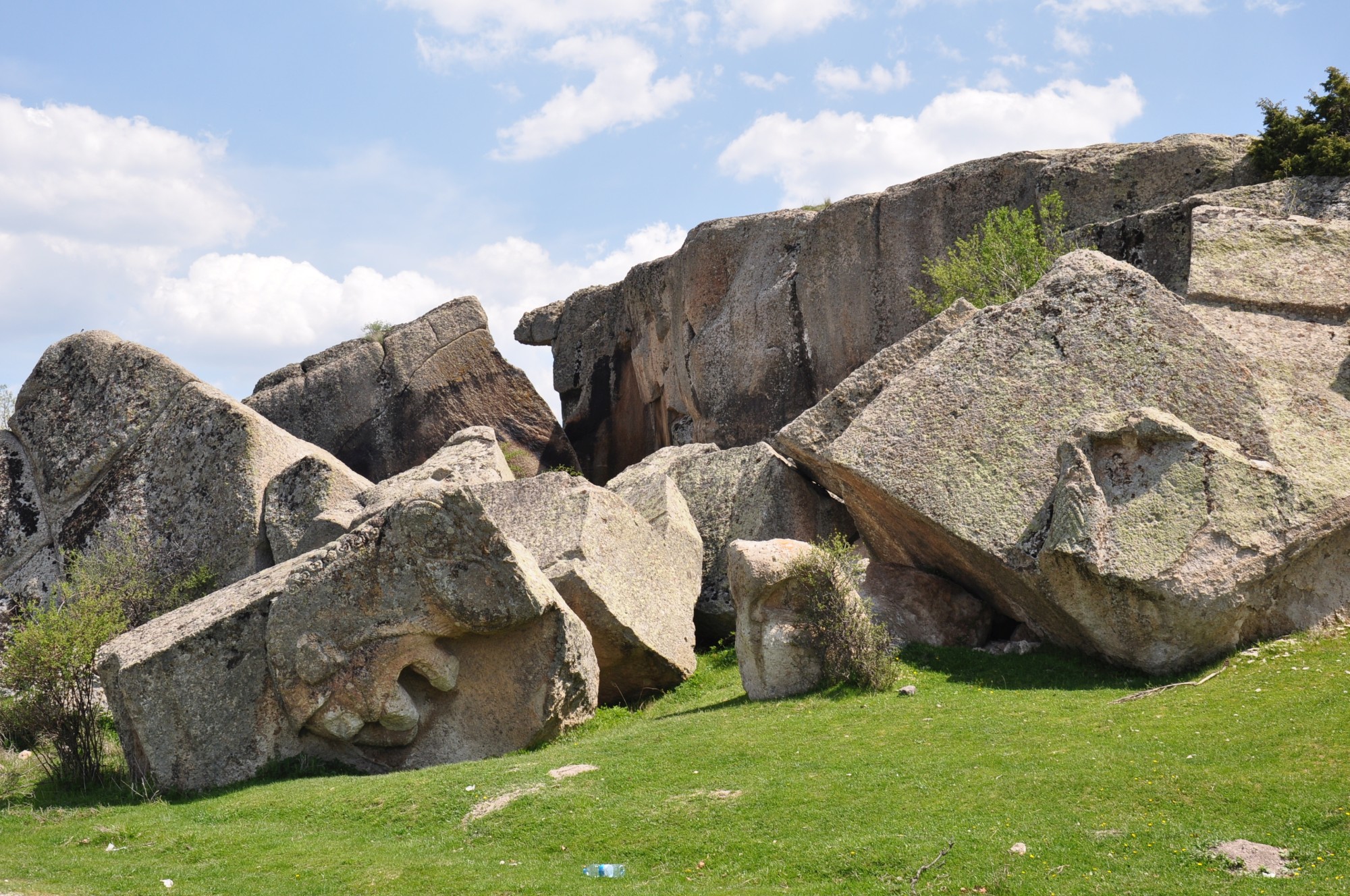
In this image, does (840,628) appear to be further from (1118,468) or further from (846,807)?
(846,807)

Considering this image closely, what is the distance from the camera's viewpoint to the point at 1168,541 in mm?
14320

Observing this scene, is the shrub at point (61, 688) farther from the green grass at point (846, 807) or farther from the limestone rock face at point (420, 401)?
the limestone rock face at point (420, 401)

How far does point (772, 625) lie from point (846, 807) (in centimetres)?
504

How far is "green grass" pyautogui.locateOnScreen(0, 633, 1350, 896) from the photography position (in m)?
9.05

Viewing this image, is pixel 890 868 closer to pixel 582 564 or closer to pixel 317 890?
pixel 317 890

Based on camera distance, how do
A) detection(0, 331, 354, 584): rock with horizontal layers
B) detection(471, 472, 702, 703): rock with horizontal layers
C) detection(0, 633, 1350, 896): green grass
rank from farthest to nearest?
detection(0, 331, 354, 584): rock with horizontal layers < detection(471, 472, 702, 703): rock with horizontal layers < detection(0, 633, 1350, 896): green grass

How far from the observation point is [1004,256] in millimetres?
23422

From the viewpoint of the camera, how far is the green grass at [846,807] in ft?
29.7

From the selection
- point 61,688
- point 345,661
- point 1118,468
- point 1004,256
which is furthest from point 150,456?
point 1118,468

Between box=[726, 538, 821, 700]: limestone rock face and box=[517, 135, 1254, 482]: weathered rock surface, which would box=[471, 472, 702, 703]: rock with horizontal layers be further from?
box=[517, 135, 1254, 482]: weathered rock surface

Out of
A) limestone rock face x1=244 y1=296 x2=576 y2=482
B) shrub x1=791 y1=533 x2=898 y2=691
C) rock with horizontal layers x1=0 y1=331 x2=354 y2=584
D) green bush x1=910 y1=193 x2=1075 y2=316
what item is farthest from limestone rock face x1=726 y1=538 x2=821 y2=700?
limestone rock face x1=244 y1=296 x2=576 y2=482

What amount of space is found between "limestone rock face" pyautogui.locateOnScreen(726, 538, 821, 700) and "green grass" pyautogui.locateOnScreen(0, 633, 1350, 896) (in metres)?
0.45

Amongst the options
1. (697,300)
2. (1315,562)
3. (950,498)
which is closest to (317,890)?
(950,498)

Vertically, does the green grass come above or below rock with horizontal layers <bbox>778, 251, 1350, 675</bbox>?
below
